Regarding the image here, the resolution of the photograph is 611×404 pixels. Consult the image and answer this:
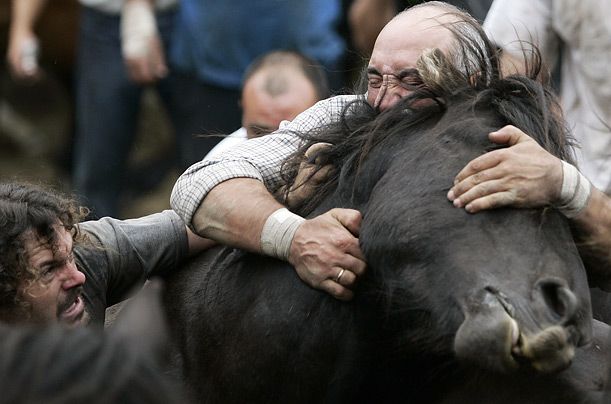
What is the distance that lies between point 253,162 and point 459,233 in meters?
0.85

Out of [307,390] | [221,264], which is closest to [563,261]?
[307,390]

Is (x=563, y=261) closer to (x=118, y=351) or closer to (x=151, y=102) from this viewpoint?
(x=118, y=351)

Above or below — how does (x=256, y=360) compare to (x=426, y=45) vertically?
below

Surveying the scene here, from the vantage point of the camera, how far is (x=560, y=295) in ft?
9.78

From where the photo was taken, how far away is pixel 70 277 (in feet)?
12.7

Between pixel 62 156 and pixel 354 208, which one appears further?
pixel 62 156

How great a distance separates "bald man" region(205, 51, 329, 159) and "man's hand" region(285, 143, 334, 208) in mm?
2306

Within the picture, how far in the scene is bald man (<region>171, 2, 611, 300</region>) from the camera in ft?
10.7

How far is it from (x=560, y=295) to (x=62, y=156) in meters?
6.87

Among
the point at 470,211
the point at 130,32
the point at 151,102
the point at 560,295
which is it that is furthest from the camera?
the point at 151,102

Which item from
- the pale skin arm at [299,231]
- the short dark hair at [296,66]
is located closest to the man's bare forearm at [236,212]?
the pale skin arm at [299,231]

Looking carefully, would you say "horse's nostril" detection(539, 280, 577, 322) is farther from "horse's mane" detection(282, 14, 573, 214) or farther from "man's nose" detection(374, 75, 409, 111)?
"man's nose" detection(374, 75, 409, 111)

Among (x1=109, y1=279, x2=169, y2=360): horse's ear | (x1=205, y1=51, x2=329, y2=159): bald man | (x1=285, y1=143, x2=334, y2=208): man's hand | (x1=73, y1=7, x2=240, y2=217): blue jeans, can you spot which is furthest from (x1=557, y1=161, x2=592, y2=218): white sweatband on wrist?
(x1=73, y1=7, x2=240, y2=217): blue jeans

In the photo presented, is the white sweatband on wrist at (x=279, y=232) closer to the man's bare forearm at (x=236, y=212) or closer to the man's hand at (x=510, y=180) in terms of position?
the man's bare forearm at (x=236, y=212)
